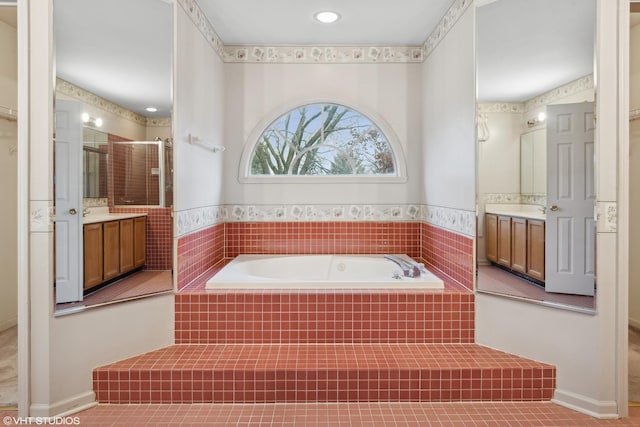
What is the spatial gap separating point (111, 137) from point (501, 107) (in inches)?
85.0

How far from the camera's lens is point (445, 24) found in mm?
2840

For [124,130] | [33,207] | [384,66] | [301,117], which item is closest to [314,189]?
[301,117]

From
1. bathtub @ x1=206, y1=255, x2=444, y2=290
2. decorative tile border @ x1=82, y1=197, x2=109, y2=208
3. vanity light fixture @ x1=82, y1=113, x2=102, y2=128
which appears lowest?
bathtub @ x1=206, y1=255, x2=444, y2=290

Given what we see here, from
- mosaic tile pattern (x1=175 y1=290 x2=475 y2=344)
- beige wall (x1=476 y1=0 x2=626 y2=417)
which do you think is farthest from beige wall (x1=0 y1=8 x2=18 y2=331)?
beige wall (x1=476 y1=0 x2=626 y2=417)

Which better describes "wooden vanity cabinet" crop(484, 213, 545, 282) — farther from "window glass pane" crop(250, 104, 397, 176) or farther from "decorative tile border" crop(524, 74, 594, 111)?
"window glass pane" crop(250, 104, 397, 176)

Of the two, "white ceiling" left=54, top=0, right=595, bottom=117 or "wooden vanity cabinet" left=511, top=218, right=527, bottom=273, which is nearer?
"white ceiling" left=54, top=0, right=595, bottom=117

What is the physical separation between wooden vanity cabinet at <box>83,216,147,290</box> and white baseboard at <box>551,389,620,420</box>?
2.36m

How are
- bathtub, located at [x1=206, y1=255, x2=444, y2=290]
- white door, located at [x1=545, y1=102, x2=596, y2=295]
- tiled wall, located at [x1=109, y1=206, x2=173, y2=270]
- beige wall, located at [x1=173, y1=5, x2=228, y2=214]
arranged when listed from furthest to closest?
bathtub, located at [x1=206, y1=255, x2=444, y2=290], beige wall, located at [x1=173, y1=5, x2=228, y2=214], tiled wall, located at [x1=109, y1=206, x2=173, y2=270], white door, located at [x1=545, y1=102, x2=596, y2=295]

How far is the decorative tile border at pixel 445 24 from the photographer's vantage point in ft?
8.34

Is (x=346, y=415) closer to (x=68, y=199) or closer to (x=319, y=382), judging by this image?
(x=319, y=382)

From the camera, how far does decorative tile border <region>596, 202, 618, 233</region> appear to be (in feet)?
6.17

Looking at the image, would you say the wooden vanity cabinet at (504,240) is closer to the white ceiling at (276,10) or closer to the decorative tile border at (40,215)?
the white ceiling at (276,10)

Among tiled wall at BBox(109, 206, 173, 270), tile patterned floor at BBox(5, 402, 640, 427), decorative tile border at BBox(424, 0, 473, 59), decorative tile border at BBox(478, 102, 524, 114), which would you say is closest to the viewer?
tile patterned floor at BBox(5, 402, 640, 427)

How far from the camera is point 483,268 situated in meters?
2.35
